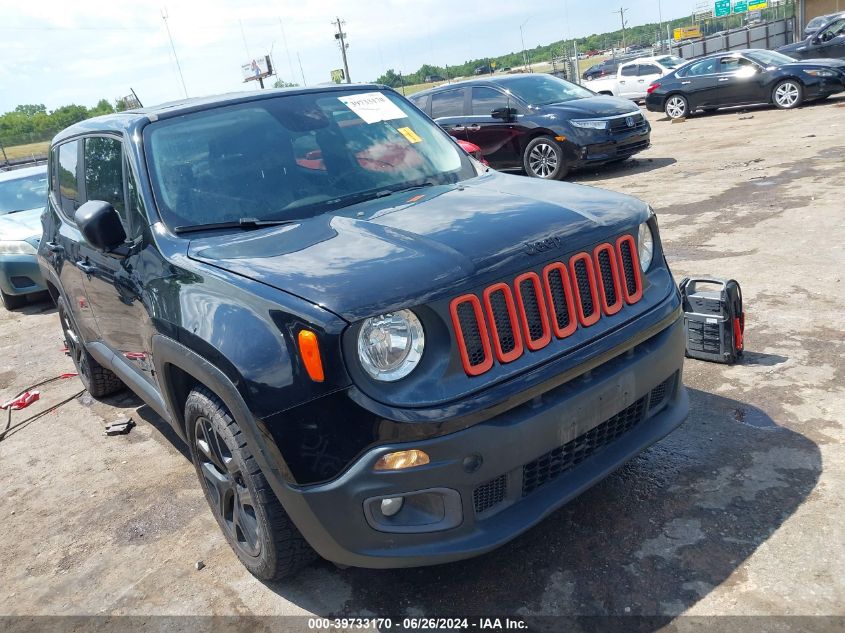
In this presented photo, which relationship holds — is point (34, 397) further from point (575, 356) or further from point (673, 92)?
point (673, 92)

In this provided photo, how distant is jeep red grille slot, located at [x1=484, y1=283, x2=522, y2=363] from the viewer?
238cm

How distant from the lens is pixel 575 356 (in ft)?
8.25

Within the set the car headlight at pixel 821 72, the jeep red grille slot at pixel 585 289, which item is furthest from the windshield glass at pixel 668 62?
the jeep red grille slot at pixel 585 289

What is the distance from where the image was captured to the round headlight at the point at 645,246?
9.89 ft

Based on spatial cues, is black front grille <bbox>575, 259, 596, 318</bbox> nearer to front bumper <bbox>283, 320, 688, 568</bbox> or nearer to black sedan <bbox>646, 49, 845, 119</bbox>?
front bumper <bbox>283, 320, 688, 568</bbox>

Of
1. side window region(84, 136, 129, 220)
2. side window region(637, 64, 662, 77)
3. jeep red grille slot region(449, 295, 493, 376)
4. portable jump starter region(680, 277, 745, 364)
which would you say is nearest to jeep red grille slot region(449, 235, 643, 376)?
jeep red grille slot region(449, 295, 493, 376)

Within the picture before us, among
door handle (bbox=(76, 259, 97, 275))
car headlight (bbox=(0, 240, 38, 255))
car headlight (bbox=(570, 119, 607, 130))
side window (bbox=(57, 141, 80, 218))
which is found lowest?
car headlight (bbox=(570, 119, 607, 130))

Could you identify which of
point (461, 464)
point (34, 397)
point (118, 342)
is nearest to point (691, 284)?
point (461, 464)

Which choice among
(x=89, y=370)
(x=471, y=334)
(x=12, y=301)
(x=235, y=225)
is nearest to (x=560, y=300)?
(x=471, y=334)

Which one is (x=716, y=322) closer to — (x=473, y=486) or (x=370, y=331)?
(x=473, y=486)

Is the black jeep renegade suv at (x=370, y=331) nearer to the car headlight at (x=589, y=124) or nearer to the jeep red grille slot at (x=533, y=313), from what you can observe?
the jeep red grille slot at (x=533, y=313)

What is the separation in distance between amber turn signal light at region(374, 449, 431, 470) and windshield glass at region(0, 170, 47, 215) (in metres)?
8.88

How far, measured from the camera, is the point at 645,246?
10.1ft

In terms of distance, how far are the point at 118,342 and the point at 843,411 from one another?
12.0ft
